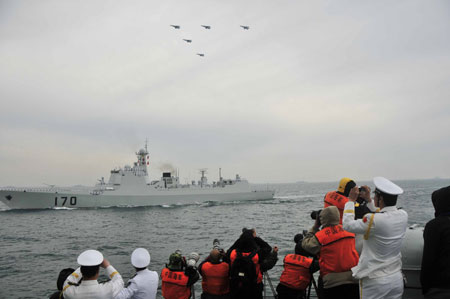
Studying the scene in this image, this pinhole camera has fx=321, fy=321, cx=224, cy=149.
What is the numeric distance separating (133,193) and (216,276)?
39.4m

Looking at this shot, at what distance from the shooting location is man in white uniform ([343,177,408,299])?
2637 mm

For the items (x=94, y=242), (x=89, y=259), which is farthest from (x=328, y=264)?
(x=94, y=242)

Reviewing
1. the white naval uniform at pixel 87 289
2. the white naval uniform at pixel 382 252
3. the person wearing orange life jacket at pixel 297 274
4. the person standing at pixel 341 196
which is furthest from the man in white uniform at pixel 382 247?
the white naval uniform at pixel 87 289

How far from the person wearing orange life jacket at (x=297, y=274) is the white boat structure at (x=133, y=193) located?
129 ft

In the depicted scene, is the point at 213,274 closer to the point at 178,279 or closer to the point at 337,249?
the point at 178,279

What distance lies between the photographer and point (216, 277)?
3.67 meters

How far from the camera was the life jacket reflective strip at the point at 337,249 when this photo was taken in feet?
10.0

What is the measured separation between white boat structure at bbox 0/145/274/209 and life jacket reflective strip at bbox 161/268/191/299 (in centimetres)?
3864

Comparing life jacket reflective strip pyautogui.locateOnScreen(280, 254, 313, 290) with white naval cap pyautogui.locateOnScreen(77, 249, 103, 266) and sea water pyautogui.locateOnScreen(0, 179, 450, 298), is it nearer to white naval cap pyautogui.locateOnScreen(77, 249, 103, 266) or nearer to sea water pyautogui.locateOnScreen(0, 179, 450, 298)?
white naval cap pyautogui.locateOnScreen(77, 249, 103, 266)

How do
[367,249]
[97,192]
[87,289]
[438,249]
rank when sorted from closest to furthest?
[438,249], [87,289], [367,249], [97,192]

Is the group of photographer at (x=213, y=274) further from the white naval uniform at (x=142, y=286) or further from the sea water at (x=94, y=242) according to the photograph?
the sea water at (x=94, y=242)

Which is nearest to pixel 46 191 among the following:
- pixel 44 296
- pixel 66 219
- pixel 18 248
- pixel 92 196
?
pixel 92 196

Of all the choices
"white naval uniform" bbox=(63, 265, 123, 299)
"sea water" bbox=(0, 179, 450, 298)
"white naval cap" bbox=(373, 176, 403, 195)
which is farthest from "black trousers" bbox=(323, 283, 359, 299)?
"sea water" bbox=(0, 179, 450, 298)

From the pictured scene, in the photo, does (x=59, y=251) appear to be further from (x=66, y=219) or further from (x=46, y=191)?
(x=46, y=191)
